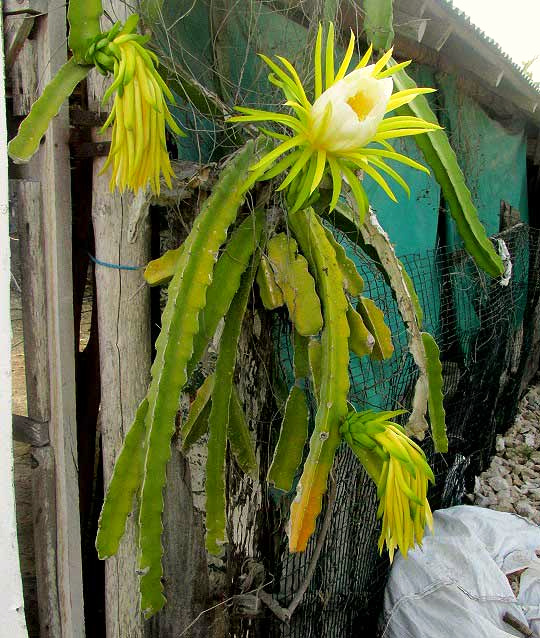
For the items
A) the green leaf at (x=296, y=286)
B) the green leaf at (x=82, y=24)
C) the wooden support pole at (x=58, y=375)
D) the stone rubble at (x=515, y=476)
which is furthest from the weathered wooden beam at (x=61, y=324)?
the stone rubble at (x=515, y=476)

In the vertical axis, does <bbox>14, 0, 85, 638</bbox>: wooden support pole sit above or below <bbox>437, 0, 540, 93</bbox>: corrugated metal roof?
below

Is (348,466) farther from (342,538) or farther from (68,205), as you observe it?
(68,205)

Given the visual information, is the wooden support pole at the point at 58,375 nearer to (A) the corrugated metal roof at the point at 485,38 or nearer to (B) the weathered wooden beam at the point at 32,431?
(B) the weathered wooden beam at the point at 32,431

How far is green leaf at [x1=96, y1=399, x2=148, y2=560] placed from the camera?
116 centimetres

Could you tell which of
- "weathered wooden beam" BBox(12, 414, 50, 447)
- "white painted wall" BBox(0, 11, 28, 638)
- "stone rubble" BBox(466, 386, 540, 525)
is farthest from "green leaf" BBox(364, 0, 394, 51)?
"stone rubble" BBox(466, 386, 540, 525)

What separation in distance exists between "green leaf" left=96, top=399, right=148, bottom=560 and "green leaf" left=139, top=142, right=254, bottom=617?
0.10m

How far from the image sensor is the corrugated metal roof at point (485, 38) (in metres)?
2.94

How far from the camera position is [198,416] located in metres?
1.39

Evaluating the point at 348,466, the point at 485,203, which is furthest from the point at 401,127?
the point at 485,203

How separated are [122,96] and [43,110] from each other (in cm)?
19

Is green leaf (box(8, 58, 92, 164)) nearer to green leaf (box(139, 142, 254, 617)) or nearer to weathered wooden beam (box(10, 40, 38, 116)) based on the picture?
green leaf (box(139, 142, 254, 617))

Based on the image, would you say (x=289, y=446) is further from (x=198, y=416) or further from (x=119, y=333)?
(x=119, y=333)

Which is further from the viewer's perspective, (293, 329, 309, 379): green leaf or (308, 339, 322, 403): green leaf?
(293, 329, 309, 379): green leaf

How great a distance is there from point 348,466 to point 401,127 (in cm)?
152
